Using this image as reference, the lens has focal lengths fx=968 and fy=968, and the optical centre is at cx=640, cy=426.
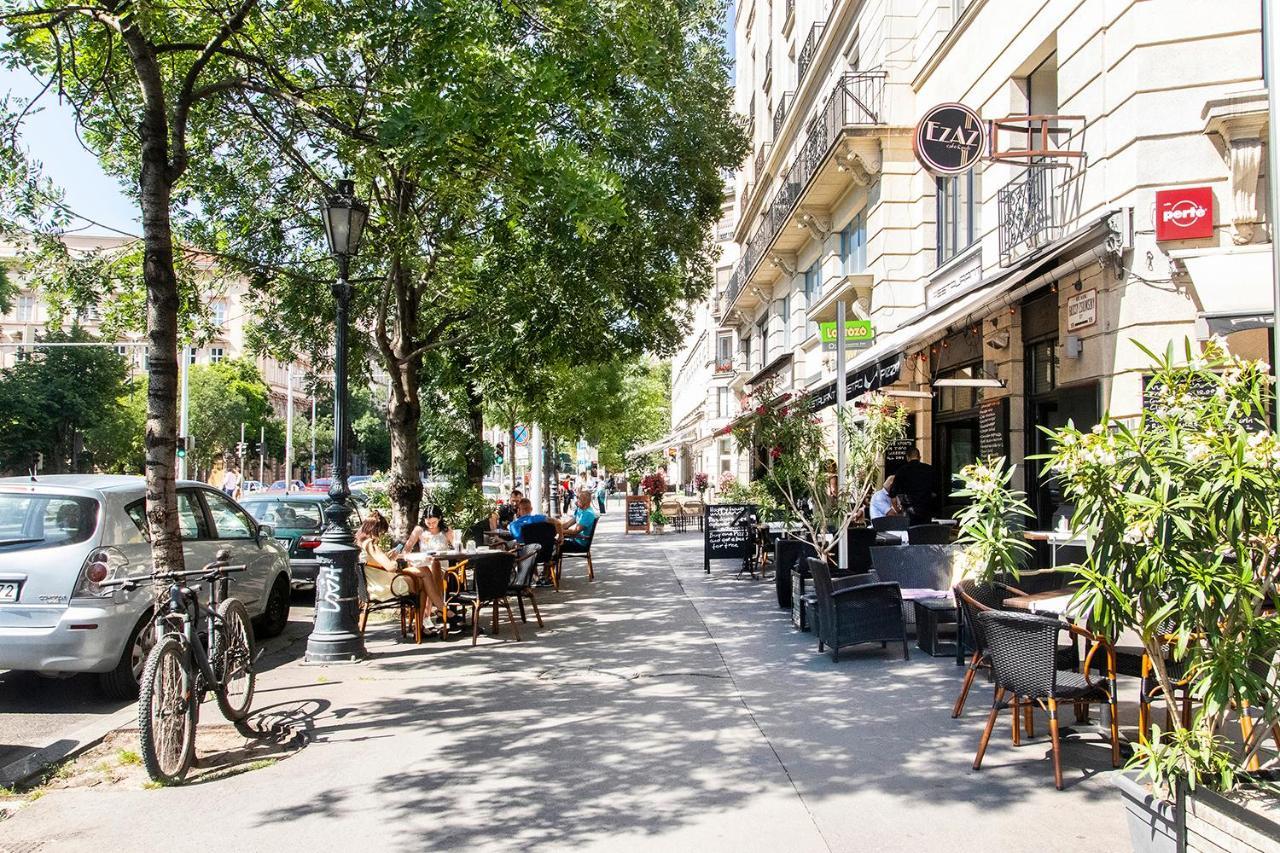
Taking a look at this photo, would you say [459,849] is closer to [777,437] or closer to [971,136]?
[777,437]

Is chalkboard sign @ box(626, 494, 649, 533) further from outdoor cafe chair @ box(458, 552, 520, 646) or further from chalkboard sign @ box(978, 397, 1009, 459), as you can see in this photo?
outdoor cafe chair @ box(458, 552, 520, 646)

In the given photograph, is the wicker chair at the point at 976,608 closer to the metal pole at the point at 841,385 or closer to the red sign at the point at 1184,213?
the metal pole at the point at 841,385

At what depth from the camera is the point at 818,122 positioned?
21172 mm

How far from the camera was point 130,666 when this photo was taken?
7.49m

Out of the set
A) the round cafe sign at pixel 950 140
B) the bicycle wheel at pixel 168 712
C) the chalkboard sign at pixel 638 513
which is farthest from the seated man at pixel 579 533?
the chalkboard sign at pixel 638 513

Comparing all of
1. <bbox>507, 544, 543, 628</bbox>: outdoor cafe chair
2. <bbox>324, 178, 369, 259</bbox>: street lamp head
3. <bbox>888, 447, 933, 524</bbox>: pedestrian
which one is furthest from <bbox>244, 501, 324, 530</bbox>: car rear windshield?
<bbox>888, 447, 933, 524</bbox>: pedestrian

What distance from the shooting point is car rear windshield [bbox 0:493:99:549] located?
7305mm

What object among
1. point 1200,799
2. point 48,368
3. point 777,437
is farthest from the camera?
point 48,368

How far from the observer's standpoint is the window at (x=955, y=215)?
15531 mm

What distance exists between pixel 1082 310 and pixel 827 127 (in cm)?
1050

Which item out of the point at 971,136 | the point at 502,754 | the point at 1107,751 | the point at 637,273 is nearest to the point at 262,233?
the point at 637,273

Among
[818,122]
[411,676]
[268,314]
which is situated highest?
[818,122]

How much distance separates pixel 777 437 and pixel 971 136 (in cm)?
465

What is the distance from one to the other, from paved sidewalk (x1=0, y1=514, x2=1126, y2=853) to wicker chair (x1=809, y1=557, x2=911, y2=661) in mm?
234
